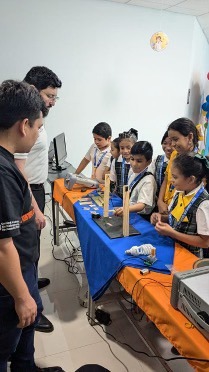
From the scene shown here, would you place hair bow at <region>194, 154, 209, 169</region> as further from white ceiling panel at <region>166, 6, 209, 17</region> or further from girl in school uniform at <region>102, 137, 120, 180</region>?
white ceiling panel at <region>166, 6, 209, 17</region>

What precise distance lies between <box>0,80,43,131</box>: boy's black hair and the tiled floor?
4.51ft

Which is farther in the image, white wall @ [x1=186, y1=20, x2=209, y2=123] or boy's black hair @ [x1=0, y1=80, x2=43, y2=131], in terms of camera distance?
white wall @ [x1=186, y1=20, x2=209, y2=123]

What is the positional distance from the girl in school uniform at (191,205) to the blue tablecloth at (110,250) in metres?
0.11

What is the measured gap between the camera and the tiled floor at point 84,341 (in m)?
1.58

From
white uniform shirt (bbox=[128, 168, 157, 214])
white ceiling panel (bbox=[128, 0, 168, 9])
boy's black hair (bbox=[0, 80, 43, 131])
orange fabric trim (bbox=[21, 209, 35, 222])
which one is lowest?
white uniform shirt (bbox=[128, 168, 157, 214])

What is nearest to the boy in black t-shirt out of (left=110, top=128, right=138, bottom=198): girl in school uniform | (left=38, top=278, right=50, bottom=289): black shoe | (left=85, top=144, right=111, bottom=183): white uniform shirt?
(left=38, top=278, right=50, bottom=289): black shoe

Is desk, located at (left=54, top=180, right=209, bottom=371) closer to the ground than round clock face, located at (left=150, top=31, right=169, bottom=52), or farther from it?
closer to the ground

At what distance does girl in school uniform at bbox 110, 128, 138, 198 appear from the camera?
2186 millimetres

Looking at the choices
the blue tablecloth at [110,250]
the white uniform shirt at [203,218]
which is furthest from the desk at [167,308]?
the white uniform shirt at [203,218]

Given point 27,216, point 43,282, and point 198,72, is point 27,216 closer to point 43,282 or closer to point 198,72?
point 43,282

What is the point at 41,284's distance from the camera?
7.29 feet

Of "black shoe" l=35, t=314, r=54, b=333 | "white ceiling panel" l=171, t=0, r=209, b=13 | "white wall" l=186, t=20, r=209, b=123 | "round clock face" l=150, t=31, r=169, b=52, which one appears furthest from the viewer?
"white wall" l=186, t=20, r=209, b=123

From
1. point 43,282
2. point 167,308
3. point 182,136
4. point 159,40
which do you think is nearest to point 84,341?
point 43,282

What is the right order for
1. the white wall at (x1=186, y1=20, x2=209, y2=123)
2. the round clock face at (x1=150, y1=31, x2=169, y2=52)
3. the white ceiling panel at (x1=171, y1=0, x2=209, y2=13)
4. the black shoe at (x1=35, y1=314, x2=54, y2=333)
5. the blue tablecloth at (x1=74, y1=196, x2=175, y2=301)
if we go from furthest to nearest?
the white wall at (x1=186, y1=20, x2=209, y2=123), the white ceiling panel at (x1=171, y1=0, x2=209, y2=13), the round clock face at (x1=150, y1=31, x2=169, y2=52), the black shoe at (x1=35, y1=314, x2=54, y2=333), the blue tablecloth at (x1=74, y1=196, x2=175, y2=301)
